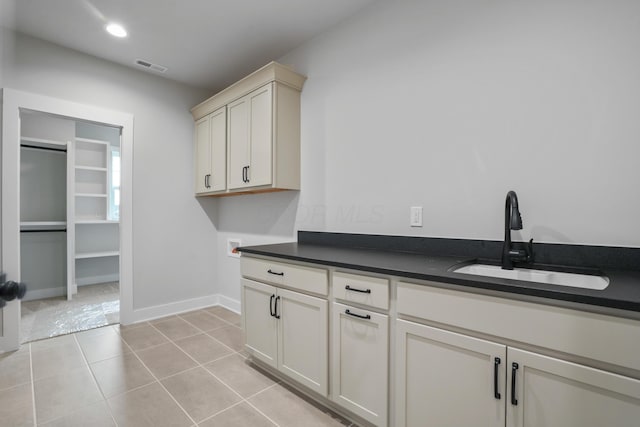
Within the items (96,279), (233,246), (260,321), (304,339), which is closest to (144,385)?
(260,321)

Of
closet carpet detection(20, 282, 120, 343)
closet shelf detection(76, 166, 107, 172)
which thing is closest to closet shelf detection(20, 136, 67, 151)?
closet shelf detection(76, 166, 107, 172)

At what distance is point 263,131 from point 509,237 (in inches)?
77.0

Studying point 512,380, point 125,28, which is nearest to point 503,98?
point 512,380

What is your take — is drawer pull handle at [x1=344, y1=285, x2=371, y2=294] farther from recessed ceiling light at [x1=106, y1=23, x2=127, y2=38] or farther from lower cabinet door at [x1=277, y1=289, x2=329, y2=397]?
recessed ceiling light at [x1=106, y1=23, x2=127, y2=38]

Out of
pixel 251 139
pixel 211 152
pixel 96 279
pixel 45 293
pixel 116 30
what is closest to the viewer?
pixel 116 30

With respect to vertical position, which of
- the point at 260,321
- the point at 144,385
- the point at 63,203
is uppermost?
the point at 63,203

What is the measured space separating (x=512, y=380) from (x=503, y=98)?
1.35 m

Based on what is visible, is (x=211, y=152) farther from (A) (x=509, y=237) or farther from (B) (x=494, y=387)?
(B) (x=494, y=387)

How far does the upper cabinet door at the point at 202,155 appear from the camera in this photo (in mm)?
3258

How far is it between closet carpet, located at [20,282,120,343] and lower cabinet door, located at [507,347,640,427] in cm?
350

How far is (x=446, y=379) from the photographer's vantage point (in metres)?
1.21

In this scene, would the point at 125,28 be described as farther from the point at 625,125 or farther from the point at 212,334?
the point at 625,125

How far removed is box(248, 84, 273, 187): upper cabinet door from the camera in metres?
2.47

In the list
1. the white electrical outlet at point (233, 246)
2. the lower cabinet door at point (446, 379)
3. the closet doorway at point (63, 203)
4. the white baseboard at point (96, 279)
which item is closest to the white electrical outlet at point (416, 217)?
the lower cabinet door at point (446, 379)
